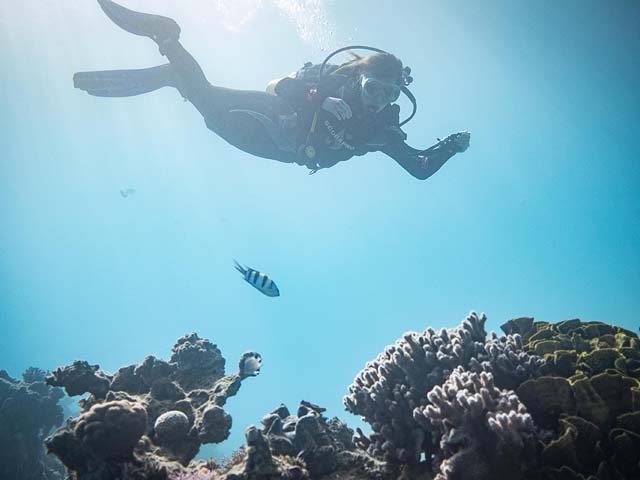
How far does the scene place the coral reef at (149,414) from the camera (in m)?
3.57

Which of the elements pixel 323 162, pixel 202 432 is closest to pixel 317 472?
pixel 202 432

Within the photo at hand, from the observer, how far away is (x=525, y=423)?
2654mm

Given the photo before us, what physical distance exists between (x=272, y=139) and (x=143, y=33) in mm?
4059

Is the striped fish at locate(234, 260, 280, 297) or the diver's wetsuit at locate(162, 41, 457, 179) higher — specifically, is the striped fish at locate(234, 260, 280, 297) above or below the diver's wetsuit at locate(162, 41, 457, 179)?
below

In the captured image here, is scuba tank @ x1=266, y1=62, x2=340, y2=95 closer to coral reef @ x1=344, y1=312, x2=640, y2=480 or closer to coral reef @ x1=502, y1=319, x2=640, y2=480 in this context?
coral reef @ x1=344, y1=312, x2=640, y2=480

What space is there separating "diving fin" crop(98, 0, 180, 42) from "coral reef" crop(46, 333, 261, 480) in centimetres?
717

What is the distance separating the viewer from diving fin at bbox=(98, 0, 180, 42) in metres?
8.29

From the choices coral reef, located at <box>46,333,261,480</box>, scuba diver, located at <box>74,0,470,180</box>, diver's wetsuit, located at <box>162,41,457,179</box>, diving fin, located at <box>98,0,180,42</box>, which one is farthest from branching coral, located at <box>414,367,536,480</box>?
diving fin, located at <box>98,0,180,42</box>

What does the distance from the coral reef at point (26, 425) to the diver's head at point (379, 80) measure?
52.9ft

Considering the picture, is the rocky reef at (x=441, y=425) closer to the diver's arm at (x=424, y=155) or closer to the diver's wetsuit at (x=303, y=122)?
the diver's arm at (x=424, y=155)

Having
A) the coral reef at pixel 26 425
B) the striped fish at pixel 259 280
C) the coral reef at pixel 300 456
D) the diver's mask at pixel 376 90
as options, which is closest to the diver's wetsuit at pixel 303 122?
the diver's mask at pixel 376 90

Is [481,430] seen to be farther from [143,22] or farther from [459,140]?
[143,22]

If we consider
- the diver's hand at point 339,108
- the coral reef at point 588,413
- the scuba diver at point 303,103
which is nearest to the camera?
the coral reef at point 588,413

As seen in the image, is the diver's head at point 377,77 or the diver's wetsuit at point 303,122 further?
the diver's wetsuit at point 303,122
